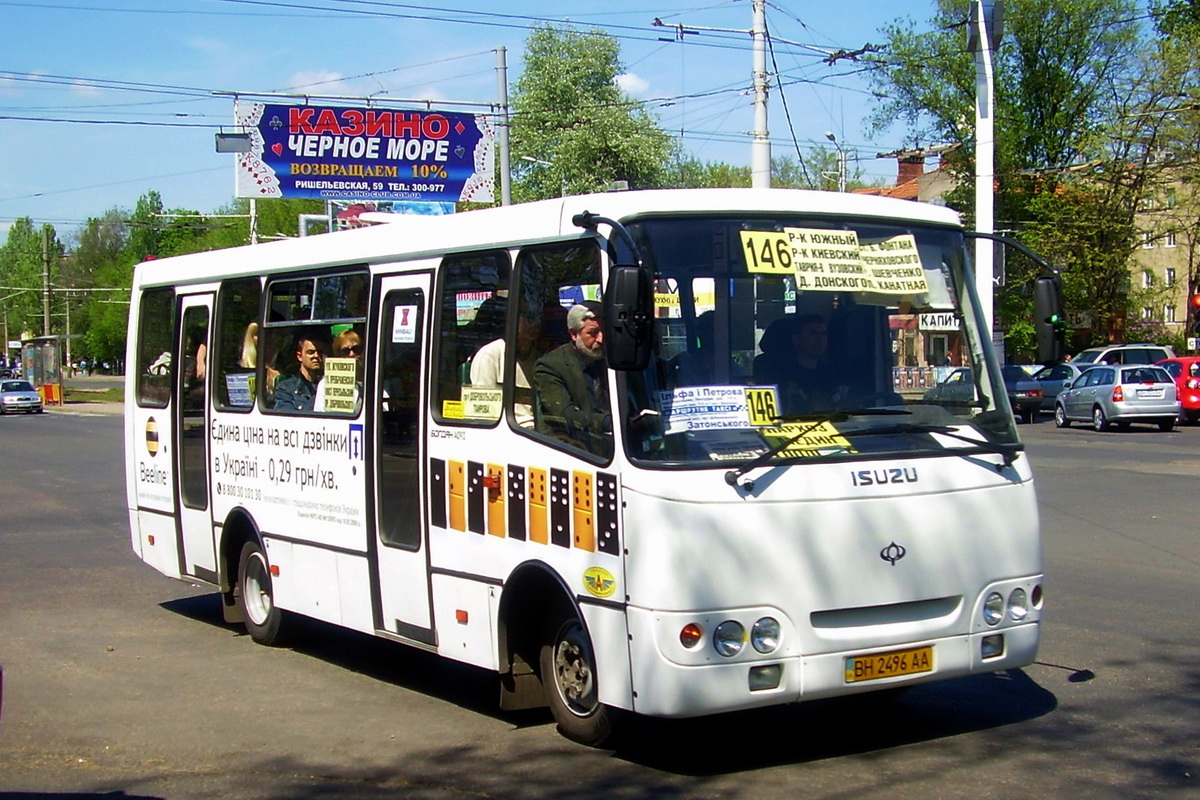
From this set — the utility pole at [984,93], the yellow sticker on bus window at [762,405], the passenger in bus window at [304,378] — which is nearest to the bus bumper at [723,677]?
the yellow sticker on bus window at [762,405]

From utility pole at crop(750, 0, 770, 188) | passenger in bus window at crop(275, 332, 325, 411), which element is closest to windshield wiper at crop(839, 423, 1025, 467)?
passenger in bus window at crop(275, 332, 325, 411)

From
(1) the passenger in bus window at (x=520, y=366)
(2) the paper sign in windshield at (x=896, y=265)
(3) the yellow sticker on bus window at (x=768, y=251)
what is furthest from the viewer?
(1) the passenger in bus window at (x=520, y=366)

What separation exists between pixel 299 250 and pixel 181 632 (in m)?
3.08

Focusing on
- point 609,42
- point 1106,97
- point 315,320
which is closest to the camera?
point 315,320

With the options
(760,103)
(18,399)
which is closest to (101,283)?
(18,399)

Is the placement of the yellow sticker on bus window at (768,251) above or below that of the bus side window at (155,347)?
above

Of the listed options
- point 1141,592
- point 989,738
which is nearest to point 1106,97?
point 1141,592

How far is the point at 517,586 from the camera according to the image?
708 cm

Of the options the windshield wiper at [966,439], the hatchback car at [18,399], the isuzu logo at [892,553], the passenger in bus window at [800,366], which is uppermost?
the passenger in bus window at [800,366]

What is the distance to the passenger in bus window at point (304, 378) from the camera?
9.07m

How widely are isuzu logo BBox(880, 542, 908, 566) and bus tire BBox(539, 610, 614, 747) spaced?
138 cm

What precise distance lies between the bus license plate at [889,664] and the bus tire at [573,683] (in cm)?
116

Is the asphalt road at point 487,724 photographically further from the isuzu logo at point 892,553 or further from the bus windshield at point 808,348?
the bus windshield at point 808,348

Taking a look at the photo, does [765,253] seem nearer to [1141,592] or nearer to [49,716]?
[49,716]
